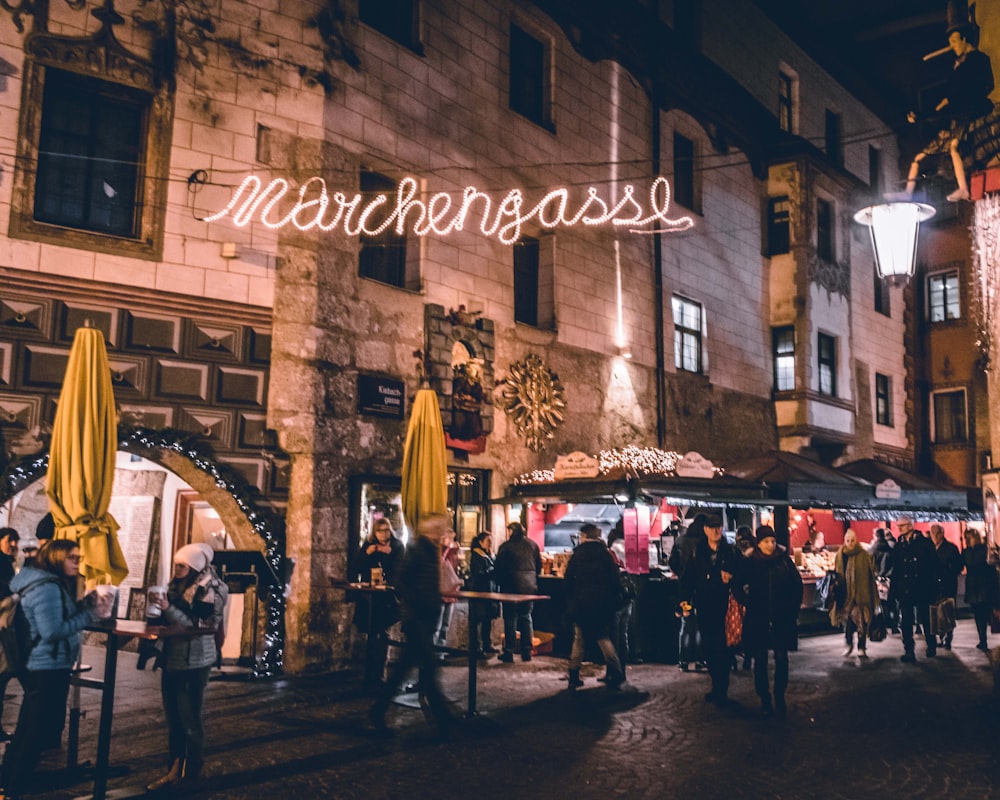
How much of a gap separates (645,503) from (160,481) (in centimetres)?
708

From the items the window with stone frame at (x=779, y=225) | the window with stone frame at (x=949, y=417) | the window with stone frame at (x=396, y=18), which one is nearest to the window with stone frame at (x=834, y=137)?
the window with stone frame at (x=779, y=225)

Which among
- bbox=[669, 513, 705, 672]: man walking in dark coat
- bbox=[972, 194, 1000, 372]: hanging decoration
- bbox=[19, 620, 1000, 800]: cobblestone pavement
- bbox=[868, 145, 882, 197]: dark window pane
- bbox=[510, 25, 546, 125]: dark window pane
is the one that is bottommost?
bbox=[19, 620, 1000, 800]: cobblestone pavement

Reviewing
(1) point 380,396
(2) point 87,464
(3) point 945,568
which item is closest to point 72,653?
(2) point 87,464

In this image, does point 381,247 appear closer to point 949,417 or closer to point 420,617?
point 420,617

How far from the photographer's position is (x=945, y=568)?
46.8 ft

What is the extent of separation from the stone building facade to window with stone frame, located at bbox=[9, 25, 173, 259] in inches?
1.1

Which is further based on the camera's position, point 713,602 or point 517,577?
point 517,577

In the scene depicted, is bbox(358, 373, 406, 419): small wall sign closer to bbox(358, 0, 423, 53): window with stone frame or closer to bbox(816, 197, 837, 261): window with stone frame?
bbox(358, 0, 423, 53): window with stone frame

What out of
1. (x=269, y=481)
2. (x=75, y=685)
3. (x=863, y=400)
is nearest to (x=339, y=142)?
(x=269, y=481)

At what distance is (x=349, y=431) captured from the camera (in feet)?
41.5

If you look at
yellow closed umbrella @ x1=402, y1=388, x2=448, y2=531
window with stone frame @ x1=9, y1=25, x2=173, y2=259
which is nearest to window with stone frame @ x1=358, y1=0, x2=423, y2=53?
window with stone frame @ x1=9, y1=25, x2=173, y2=259

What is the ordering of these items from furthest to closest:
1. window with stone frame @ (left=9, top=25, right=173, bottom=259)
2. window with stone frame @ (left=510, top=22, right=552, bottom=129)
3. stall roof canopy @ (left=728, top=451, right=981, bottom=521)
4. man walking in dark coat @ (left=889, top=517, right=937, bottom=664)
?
stall roof canopy @ (left=728, top=451, right=981, bottom=521) → window with stone frame @ (left=510, top=22, right=552, bottom=129) → man walking in dark coat @ (left=889, top=517, right=937, bottom=664) → window with stone frame @ (left=9, top=25, right=173, bottom=259)

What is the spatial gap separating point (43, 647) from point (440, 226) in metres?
9.43

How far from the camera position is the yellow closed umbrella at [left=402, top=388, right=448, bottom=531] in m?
11.2
